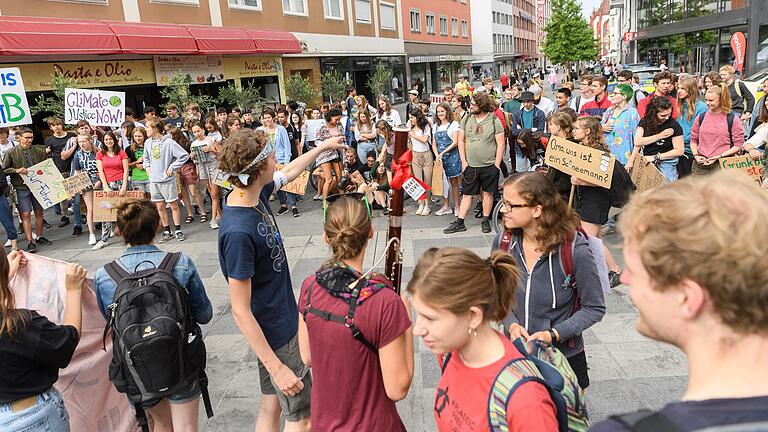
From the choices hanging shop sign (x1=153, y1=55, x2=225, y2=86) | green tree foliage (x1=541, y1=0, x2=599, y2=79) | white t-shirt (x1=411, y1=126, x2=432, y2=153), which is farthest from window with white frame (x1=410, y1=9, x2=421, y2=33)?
white t-shirt (x1=411, y1=126, x2=432, y2=153)

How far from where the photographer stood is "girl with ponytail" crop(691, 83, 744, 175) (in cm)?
642

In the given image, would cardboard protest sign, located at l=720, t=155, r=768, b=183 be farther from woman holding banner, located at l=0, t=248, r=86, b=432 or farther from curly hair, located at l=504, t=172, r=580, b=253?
woman holding banner, located at l=0, t=248, r=86, b=432

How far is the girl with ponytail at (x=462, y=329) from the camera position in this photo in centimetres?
176

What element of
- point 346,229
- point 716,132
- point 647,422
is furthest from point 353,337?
point 716,132

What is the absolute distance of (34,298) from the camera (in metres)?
3.05

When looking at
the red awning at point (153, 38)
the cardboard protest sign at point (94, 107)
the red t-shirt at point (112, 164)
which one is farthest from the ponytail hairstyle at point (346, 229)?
the red awning at point (153, 38)

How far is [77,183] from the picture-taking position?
335 inches

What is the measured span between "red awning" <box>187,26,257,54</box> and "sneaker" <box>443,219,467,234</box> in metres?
13.0

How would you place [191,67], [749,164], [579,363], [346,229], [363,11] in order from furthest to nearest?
[363,11] → [191,67] → [749,164] → [579,363] → [346,229]

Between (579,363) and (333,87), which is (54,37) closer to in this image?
(333,87)

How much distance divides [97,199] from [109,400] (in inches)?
234

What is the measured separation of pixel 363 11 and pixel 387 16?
3733 mm

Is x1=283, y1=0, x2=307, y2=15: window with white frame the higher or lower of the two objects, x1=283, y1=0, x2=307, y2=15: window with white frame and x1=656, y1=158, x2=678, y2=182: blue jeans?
the higher

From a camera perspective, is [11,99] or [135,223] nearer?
[135,223]
